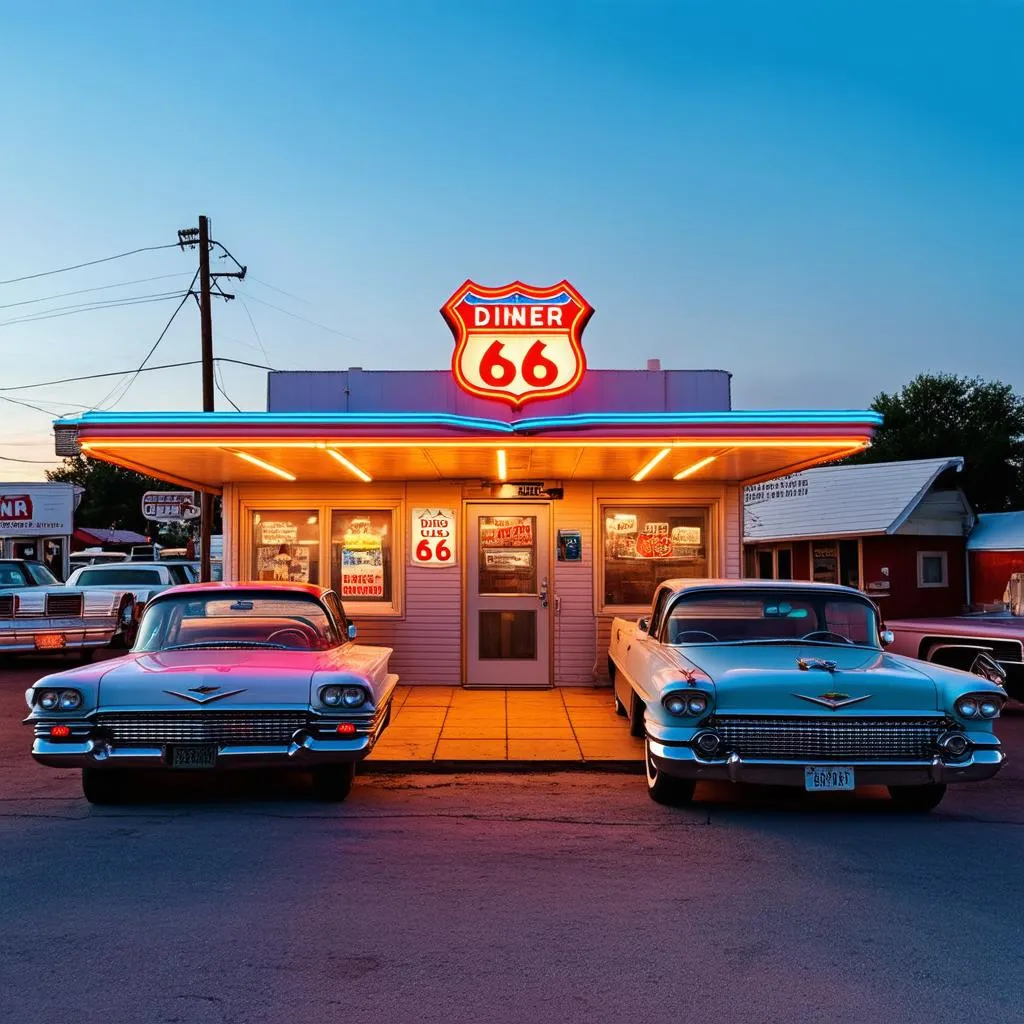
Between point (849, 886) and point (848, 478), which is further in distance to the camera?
point (848, 478)

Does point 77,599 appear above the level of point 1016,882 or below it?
above

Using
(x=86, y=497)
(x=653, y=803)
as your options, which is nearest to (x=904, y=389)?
(x=653, y=803)

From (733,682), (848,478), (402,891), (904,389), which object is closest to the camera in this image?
(402,891)

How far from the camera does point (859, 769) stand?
21.7 feet

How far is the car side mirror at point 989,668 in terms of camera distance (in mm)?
10273

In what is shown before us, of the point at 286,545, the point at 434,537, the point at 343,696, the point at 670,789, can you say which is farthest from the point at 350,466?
the point at 670,789

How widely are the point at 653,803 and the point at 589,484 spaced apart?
20.3 ft

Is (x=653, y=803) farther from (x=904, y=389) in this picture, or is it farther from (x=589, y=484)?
(x=904, y=389)

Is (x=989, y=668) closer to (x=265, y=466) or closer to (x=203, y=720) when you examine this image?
(x=203, y=720)

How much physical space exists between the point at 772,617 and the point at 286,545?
7056mm

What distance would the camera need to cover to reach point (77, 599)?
16.5 meters

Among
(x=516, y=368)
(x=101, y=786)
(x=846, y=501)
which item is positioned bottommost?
(x=101, y=786)

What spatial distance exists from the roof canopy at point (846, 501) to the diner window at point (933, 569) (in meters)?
1.22

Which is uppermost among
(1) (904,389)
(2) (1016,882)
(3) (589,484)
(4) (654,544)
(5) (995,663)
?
(1) (904,389)
